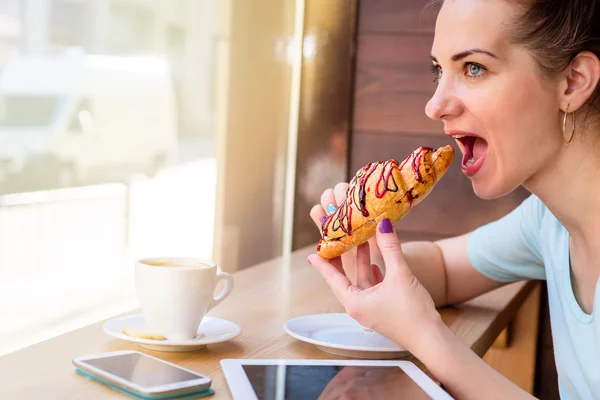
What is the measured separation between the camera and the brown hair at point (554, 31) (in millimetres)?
1024

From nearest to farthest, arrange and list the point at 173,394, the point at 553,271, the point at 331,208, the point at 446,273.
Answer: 1. the point at 173,394
2. the point at 331,208
3. the point at 553,271
4. the point at 446,273

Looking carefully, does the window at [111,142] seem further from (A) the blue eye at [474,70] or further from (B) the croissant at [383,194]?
(A) the blue eye at [474,70]

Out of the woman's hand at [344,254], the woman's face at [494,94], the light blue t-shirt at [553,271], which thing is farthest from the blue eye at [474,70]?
the light blue t-shirt at [553,271]

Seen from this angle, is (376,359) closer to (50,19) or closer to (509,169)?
(509,169)

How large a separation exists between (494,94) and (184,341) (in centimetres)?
50

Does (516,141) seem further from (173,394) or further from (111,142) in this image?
(111,142)

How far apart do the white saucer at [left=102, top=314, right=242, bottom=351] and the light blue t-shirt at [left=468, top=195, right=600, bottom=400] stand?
0.49 m

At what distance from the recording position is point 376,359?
950mm

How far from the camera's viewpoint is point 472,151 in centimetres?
110

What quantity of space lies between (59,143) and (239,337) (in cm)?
50

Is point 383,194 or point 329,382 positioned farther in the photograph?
point 383,194

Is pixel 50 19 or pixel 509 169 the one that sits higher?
pixel 50 19

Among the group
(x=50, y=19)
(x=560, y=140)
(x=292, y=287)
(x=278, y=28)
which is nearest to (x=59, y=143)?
(x=50, y=19)

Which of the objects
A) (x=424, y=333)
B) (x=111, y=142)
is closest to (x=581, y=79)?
(x=424, y=333)
